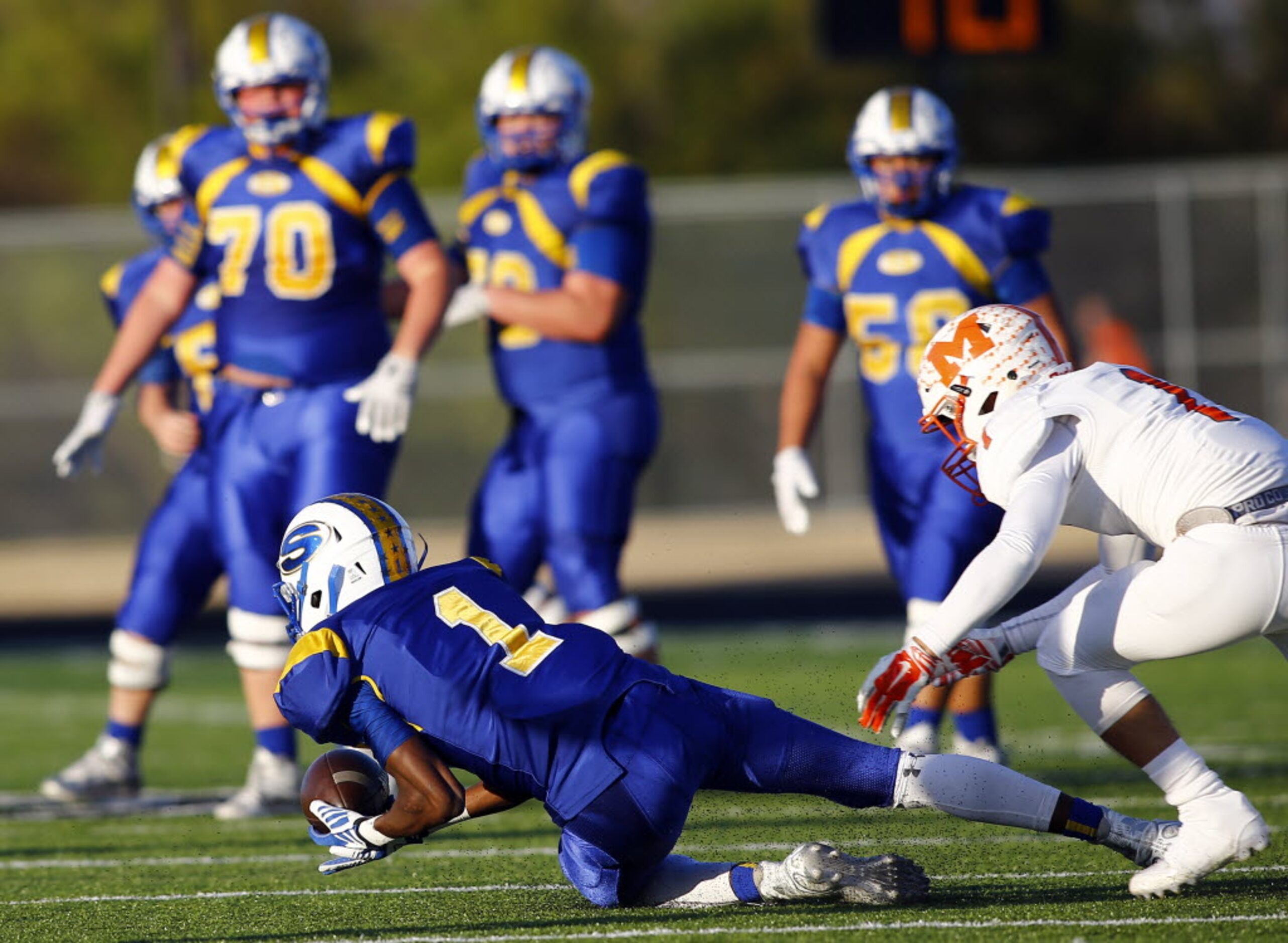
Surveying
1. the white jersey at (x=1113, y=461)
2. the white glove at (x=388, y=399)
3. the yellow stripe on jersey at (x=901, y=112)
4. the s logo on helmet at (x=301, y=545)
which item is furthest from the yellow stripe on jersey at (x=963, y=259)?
the s logo on helmet at (x=301, y=545)

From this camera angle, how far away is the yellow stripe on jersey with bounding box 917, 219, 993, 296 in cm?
595

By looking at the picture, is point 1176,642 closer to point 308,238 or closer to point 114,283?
point 308,238

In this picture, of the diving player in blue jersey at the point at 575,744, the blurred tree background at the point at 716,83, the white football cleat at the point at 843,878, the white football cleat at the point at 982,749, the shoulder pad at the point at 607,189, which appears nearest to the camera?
the diving player in blue jersey at the point at 575,744

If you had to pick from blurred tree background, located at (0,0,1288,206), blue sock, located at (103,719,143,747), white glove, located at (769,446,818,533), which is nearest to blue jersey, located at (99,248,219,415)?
blue sock, located at (103,719,143,747)

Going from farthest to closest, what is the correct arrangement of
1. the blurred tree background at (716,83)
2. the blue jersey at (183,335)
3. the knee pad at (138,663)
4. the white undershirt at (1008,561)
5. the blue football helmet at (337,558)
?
the blurred tree background at (716,83) → the blue jersey at (183,335) → the knee pad at (138,663) → the blue football helmet at (337,558) → the white undershirt at (1008,561)

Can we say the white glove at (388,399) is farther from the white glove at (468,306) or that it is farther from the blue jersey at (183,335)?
the blue jersey at (183,335)

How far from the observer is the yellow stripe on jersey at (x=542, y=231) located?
631cm

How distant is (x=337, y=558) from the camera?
405 cm

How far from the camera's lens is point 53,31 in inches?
1041

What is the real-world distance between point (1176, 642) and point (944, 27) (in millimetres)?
5134

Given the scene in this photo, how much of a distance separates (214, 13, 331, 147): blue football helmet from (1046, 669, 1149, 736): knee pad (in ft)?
9.74

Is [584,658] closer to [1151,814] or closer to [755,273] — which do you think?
[1151,814]

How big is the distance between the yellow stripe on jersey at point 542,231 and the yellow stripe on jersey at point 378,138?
1.66ft

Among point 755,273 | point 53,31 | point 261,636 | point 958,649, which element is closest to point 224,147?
point 261,636
